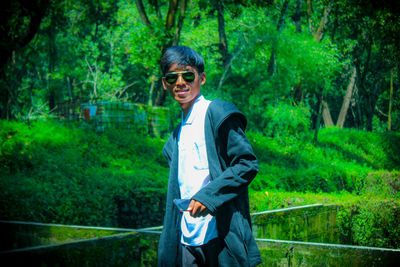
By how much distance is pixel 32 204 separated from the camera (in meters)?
6.14

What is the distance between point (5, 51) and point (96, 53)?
619 inches

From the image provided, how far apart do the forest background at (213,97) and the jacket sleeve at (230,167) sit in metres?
4.34

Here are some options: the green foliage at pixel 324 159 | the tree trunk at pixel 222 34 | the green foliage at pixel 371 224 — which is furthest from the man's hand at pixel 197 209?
the tree trunk at pixel 222 34

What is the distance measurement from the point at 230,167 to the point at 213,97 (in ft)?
44.8

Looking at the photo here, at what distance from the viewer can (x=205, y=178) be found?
2.22 m

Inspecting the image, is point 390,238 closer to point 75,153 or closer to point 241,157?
point 241,157

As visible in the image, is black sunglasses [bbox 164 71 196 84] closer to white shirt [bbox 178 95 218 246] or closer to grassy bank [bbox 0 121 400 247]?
white shirt [bbox 178 95 218 246]

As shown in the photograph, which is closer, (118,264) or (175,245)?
(175,245)

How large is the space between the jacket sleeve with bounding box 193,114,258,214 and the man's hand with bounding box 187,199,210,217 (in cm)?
2

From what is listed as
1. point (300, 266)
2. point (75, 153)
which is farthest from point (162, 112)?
point (300, 266)

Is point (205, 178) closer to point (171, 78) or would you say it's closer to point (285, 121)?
point (171, 78)

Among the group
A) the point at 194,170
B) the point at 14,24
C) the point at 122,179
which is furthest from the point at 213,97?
the point at 194,170

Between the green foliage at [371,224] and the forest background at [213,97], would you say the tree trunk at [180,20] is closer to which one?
the forest background at [213,97]

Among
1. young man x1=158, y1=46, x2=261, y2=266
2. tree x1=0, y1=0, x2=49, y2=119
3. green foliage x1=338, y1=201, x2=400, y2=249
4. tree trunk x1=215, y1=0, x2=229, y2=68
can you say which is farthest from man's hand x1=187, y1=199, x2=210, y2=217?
tree trunk x1=215, y1=0, x2=229, y2=68
